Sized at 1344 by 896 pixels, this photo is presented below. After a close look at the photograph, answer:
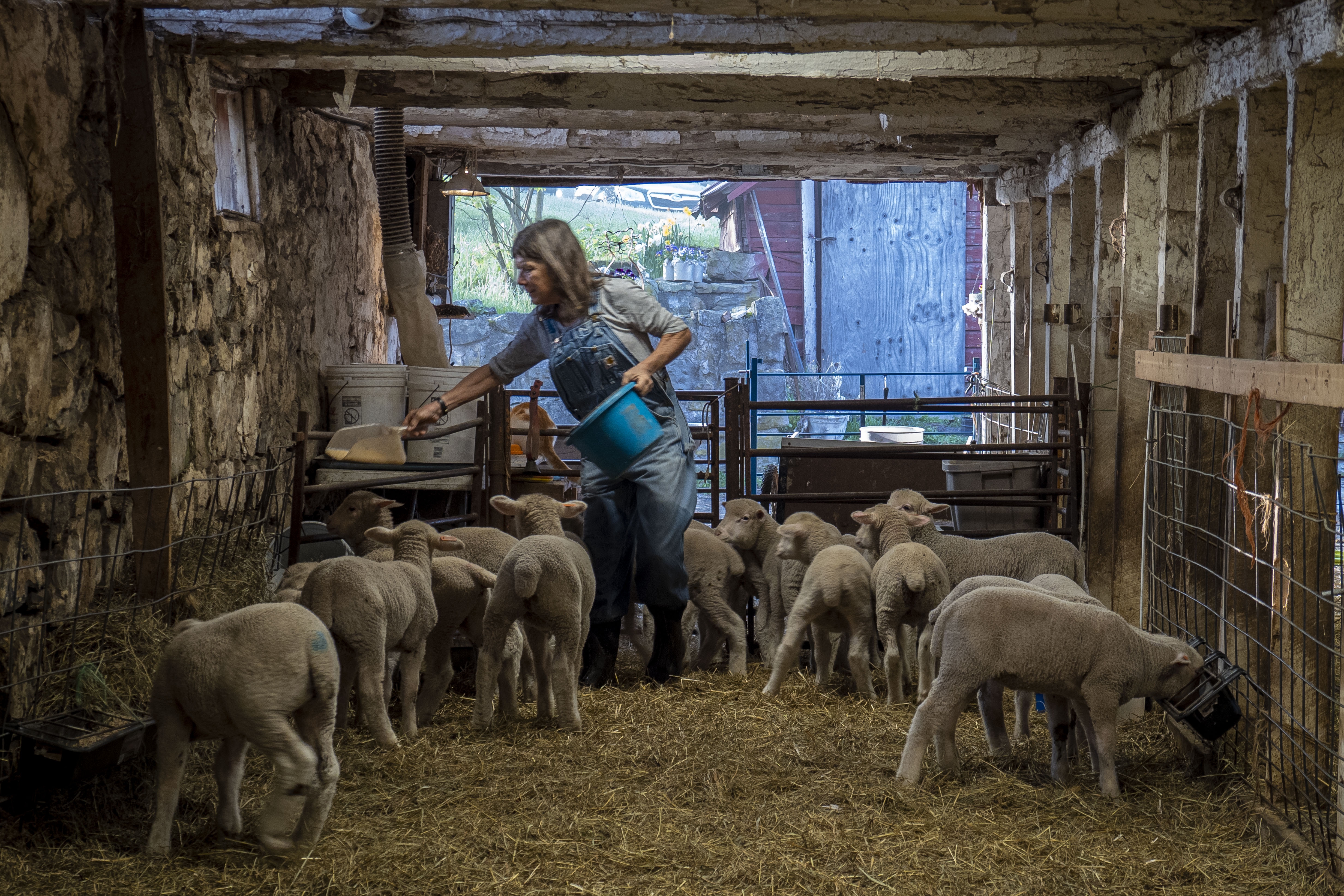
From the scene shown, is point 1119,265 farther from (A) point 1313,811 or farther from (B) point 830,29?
(A) point 1313,811

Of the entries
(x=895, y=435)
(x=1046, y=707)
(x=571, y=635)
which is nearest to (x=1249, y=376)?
(x=1046, y=707)

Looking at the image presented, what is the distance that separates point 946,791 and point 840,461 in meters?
4.43

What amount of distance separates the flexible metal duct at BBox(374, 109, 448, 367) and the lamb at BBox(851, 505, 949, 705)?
3.63 metres

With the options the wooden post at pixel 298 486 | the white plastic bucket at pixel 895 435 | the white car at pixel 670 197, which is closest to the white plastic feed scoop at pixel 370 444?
the wooden post at pixel 298 486

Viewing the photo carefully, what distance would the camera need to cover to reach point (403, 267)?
7.66 m

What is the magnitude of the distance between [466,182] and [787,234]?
42.5 feet

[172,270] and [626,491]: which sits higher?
[172,270]

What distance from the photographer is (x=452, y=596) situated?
187 inches

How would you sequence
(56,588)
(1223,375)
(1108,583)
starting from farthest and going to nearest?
(1108,583), (56,588), (1223,375)

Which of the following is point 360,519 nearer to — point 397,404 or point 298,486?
point 298,486

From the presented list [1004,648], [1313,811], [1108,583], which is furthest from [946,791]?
[1108,583]

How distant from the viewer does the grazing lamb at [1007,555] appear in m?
5.38

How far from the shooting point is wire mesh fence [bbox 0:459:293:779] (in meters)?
3.80

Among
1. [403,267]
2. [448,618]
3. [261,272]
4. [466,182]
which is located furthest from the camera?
[466,182]
